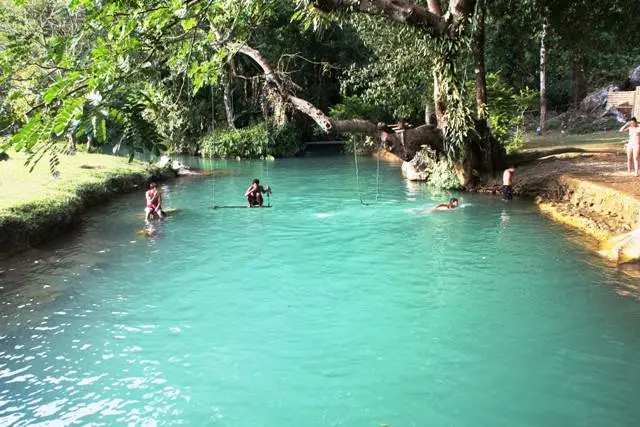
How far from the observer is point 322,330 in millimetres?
7723

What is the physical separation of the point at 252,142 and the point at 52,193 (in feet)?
63.6

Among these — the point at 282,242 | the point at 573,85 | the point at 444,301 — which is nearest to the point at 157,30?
the point at 444,301

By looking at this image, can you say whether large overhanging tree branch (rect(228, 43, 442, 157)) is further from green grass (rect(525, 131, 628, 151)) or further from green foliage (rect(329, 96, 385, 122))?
green foliage (rect(329, 96, 385, 122))

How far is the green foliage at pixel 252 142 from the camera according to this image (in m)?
33.7

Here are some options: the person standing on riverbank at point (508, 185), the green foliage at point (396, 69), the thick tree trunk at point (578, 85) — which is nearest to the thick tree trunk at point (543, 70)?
the thick tree trunk at point (578, 85)

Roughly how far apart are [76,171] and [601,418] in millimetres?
18923

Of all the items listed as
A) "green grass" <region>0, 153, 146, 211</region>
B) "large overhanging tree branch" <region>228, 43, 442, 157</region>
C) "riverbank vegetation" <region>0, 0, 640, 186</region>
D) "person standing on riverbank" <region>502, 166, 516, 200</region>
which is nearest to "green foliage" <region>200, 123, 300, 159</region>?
"riverbank vegetation" <region>0, 0, 640, 186</region>

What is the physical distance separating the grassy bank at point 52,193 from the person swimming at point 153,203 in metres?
1.94

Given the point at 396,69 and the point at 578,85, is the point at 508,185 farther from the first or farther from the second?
the point at 578,85

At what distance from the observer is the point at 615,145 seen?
20.1 m

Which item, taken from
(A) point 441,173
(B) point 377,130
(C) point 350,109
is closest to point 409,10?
(B) point 377,130

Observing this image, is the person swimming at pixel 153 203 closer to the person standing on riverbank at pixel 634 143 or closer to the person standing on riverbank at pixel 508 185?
the person standing on riverbank at pixel 508 185

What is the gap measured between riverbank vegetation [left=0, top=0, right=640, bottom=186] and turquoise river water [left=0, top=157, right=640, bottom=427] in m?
3.23

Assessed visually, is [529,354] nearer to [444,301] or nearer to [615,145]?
[444,301]
